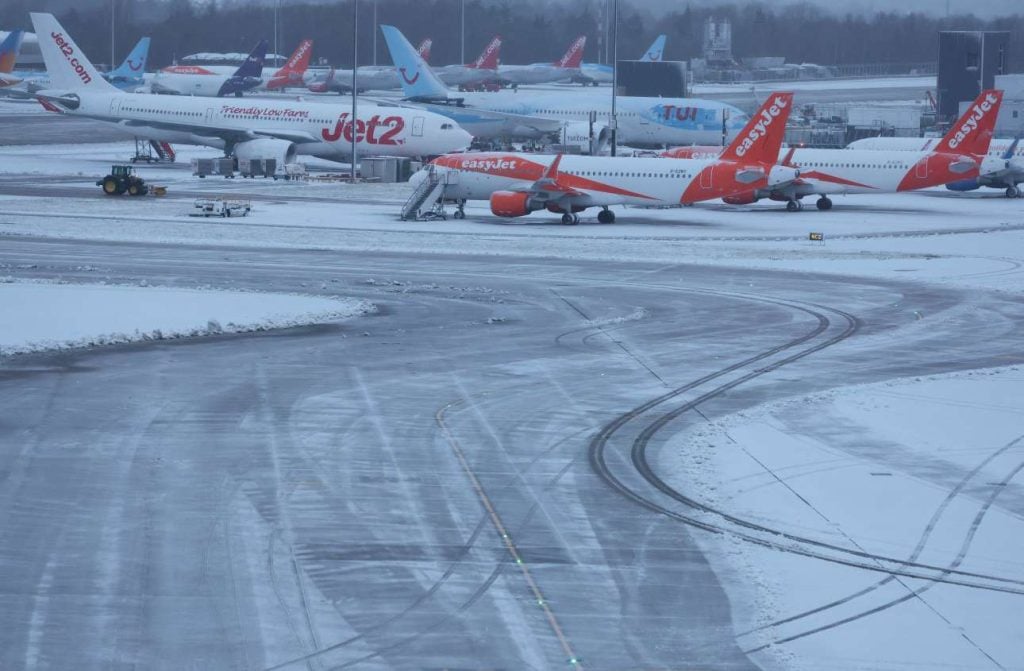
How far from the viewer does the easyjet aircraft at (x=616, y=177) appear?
59.6 m

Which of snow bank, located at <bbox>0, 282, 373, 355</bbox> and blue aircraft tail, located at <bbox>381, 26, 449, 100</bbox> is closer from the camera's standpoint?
snow bank, located at <bbox>0, 282, 373, 355</bbox>

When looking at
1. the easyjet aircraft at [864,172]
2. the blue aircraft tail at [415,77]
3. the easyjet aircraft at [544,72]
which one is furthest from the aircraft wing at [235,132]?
the easyjet aircraft at [544,72]

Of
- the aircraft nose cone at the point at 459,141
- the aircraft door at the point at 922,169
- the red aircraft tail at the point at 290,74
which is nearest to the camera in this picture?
the aircraft door at the point at 922,169

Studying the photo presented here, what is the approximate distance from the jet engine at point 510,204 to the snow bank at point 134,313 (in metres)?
22.6

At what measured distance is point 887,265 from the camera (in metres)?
46.8

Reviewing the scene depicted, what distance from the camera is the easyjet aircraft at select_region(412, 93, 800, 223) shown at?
59.6 meters

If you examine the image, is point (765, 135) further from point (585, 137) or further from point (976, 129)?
point (585, 137)

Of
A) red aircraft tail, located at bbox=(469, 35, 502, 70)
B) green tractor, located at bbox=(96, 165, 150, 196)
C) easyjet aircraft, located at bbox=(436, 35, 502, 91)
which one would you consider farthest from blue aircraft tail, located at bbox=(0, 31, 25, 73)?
red aircraft tail, located at bbox=(469, 35, 502, 70)

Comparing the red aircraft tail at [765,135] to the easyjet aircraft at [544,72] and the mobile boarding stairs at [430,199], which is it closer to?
the mobile boarding stairs at [430,199]

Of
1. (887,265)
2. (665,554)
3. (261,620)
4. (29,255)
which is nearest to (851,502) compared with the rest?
(665,554)

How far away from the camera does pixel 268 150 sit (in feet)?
262

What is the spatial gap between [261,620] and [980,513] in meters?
9.63

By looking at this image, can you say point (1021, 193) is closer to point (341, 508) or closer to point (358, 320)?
point (358, 320)

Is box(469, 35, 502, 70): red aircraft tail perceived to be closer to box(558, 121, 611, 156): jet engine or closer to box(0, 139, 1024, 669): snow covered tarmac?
box(558, 121, 611, 156): jet engine
